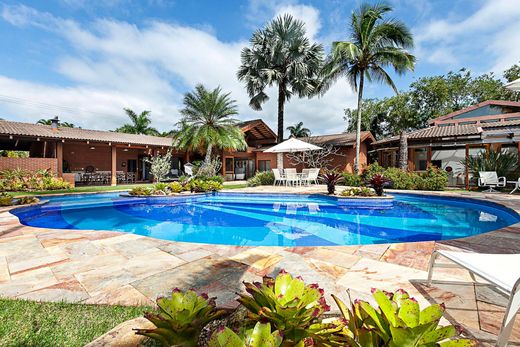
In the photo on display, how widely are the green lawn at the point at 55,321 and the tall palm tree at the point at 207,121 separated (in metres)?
15.7

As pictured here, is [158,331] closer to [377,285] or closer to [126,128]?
[377,285]

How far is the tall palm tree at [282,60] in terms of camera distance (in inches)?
710

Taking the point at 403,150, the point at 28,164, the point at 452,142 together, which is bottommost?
the point at 28,164

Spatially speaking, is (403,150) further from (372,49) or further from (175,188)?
(175,188)

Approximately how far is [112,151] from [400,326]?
18.4 m

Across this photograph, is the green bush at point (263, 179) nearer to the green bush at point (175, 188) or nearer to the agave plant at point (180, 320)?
the green bush at point (175, 188)

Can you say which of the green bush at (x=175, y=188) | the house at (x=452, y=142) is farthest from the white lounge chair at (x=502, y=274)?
the house at (x=452, y=142)

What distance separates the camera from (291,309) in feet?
3.52

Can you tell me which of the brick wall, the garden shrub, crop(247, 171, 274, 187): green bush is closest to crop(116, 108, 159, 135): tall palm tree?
the brick wall

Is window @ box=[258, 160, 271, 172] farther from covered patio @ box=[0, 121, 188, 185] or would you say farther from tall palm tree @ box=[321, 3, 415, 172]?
tall palm tree @ box=[321, 3, 415, 172]

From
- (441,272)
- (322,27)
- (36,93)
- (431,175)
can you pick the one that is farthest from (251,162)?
(36,93)

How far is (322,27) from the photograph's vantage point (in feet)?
52.3

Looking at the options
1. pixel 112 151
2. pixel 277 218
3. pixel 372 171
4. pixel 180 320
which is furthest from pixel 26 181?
pixel 372 171

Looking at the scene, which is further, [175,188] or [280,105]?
[280,105]
